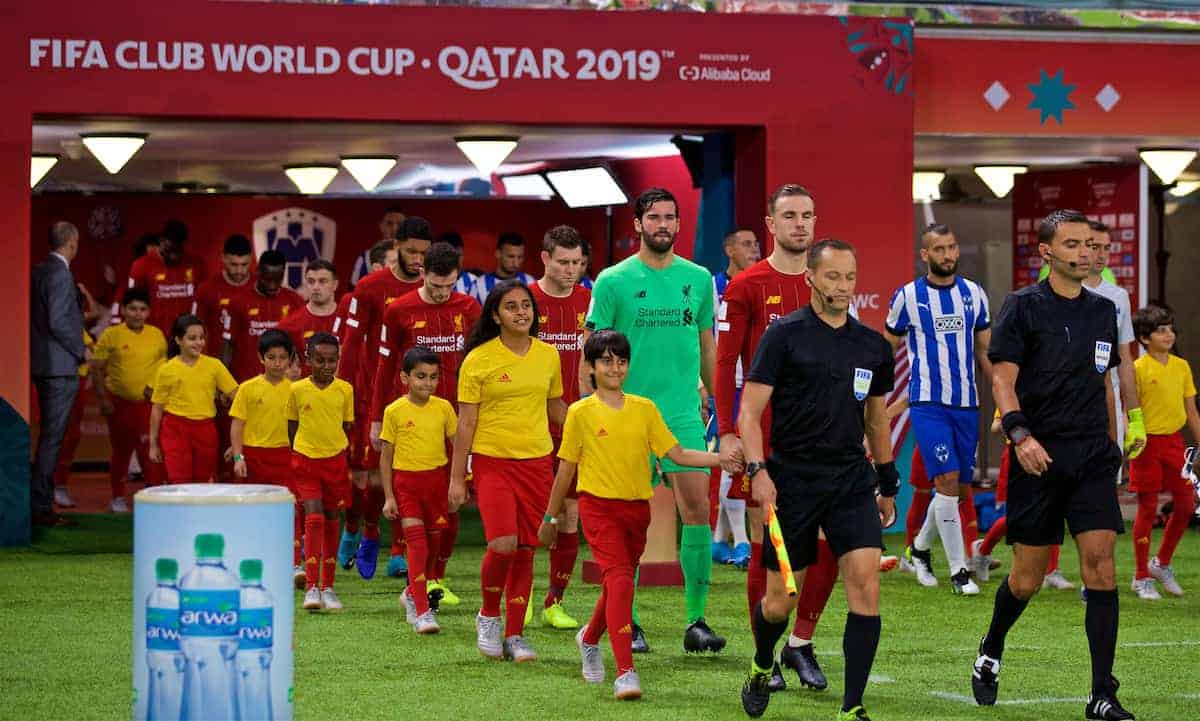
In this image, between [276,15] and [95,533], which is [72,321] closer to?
[95,533]

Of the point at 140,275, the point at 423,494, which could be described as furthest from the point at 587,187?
the point at 423,494

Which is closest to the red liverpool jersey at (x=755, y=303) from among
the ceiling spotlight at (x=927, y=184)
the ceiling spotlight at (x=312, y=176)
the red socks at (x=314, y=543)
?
the red socks at (x=314, y=543)

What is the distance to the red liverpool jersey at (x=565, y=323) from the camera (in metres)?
10.5

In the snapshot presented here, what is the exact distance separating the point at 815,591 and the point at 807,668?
1.15ft

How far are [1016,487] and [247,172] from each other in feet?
43.6

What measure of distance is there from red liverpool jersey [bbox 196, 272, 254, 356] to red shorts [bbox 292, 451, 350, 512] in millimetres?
4366

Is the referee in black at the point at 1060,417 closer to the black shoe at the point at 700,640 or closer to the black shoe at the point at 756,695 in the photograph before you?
the black shoe at the point at 756,695

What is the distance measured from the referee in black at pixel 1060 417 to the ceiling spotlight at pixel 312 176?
1203 cm

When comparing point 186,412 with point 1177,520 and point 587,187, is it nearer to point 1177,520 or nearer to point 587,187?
point 1177,520

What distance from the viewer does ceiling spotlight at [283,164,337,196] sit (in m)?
18.8

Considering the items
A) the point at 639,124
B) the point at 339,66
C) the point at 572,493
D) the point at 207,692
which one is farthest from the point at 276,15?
the point at 207,692

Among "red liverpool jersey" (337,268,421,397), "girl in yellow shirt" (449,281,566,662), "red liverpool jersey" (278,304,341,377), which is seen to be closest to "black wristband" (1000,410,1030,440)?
"girl in yellow shirt" (449,281,566,662)

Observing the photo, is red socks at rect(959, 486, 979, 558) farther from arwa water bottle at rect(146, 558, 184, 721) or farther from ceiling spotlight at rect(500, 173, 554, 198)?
ceiling spotlight at rect(500, 173, 554, 198)

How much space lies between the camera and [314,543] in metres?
A: 10.5
